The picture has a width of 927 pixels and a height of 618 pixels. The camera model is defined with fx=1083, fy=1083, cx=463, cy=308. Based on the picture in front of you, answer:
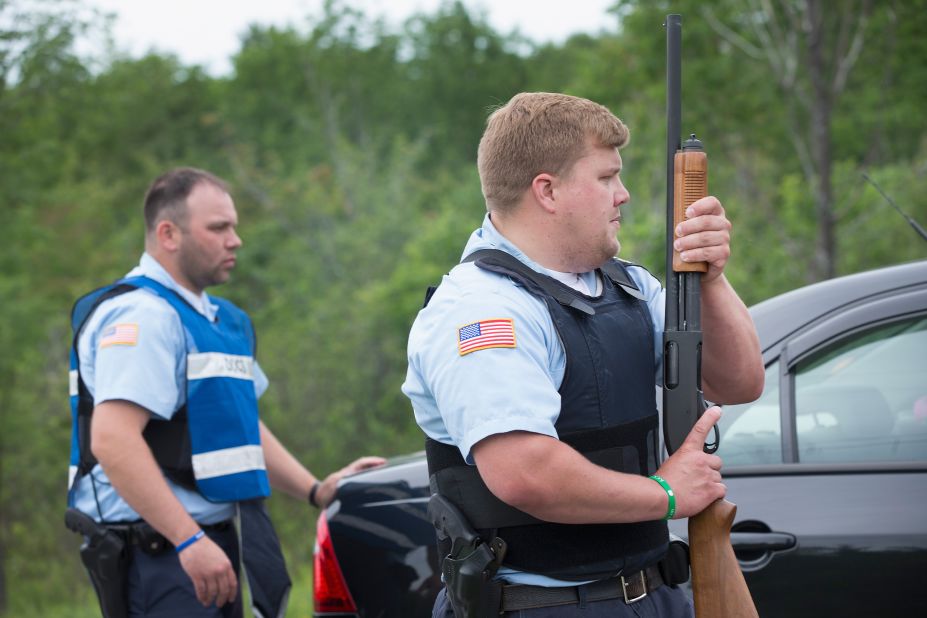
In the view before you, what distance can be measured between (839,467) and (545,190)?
115 cm

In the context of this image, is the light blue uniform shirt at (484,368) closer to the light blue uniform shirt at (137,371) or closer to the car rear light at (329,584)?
the car rear light at (329,584)

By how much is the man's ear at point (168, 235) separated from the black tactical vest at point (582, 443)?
5.45 ft

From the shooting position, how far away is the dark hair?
3.59m

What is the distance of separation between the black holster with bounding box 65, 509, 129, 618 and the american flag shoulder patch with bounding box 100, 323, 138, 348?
0.55 meters

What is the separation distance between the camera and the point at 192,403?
329cm

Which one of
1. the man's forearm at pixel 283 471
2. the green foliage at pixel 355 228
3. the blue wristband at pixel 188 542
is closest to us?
the blue wristband at pixel 188 542

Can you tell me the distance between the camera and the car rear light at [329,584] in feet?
10.4

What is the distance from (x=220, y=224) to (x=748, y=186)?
23.4 ft

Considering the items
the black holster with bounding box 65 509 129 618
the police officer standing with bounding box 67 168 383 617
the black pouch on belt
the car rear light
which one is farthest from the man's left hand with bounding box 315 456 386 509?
the black pouch on belt

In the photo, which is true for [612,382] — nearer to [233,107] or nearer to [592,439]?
[592,439]

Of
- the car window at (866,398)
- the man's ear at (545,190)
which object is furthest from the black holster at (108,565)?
the car window at (866,398)

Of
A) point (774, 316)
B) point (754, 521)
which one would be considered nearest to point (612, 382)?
point (754, 521)

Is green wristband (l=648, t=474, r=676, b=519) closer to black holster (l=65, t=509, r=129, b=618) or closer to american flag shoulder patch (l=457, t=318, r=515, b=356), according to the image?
american flag shoulder patch (l=457, t=318, r=515, b=356)

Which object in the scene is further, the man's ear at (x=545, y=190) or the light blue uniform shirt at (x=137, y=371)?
the light blue uniform shirt at (x=137, y=371)
